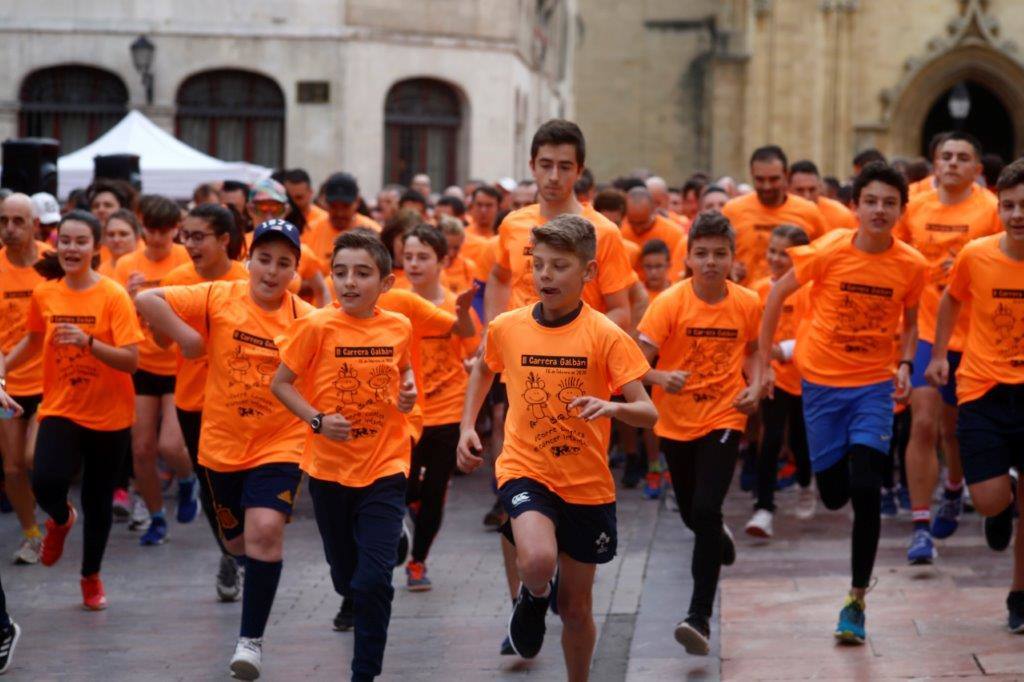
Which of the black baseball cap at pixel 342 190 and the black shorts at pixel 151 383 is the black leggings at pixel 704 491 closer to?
the black shorts at pixel 151 383

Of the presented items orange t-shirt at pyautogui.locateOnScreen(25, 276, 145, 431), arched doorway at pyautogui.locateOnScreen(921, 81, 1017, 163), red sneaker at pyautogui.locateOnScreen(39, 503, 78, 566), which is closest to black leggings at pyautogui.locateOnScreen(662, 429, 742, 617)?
orange t-shirt at pyautogui.locateOnScreen(25, 276, 145, 431)

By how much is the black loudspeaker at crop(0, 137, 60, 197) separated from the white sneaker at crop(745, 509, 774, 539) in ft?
22.8

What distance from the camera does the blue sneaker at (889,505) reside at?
40.0 feet

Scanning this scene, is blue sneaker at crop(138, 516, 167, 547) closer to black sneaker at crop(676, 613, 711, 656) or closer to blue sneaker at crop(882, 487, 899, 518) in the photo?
black sneaker at crop(676, 613, 711, 656)

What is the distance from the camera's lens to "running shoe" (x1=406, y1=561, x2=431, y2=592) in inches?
391

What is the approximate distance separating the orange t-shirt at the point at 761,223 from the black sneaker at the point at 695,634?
16.0 ft

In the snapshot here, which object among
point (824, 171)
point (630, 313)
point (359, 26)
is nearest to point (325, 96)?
point (359, 26)

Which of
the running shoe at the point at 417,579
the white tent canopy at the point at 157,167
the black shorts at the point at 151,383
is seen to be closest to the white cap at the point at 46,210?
the black shorts at the point at 151,383

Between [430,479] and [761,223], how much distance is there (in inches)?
148

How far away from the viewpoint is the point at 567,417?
22.8 feet

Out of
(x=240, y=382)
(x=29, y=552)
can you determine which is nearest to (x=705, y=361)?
(x=240, y=382)

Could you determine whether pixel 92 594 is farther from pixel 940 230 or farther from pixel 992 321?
pixel 940 230

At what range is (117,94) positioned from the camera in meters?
30.1

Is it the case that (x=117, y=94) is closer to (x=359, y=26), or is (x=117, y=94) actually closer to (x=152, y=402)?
(x=359, y=26)
